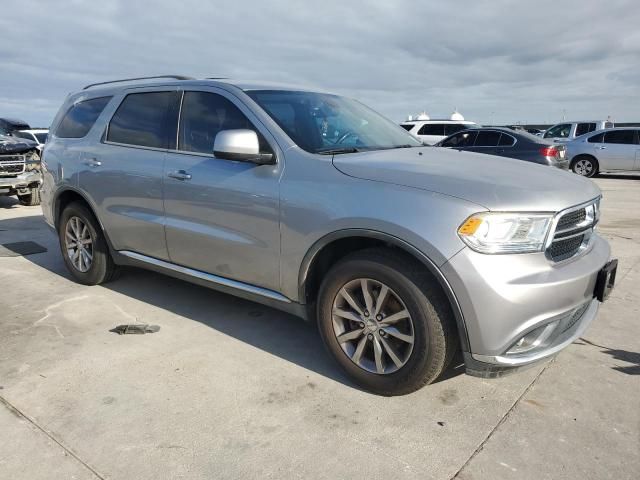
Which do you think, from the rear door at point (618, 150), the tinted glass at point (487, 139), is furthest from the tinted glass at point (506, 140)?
the rear door at point (618, 150)

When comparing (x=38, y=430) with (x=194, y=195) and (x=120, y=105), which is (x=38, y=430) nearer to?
(x=194, y=195)

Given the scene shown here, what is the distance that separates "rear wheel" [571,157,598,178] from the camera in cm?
1534

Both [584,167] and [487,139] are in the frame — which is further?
[584,167]

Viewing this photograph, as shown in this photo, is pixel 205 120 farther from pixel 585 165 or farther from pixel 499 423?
pixel 585 165

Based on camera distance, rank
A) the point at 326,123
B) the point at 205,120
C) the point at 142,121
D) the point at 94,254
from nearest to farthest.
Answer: the point at 326,123
the point at 205,120
the point at 142,121
the point at 94,254

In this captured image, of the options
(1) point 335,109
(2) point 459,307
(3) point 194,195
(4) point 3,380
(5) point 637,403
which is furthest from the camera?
(1) point 335,109

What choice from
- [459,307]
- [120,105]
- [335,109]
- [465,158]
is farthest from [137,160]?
[459,307]

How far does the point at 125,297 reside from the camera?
4582 millimetres

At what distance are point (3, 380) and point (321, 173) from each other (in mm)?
2268

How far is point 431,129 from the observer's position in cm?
1705

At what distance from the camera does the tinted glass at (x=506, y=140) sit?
38.0ft

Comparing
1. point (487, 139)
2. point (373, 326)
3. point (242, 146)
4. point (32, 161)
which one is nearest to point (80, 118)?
point (242, 146)

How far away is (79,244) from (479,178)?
12.3 feet

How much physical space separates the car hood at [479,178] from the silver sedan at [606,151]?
536 inches
